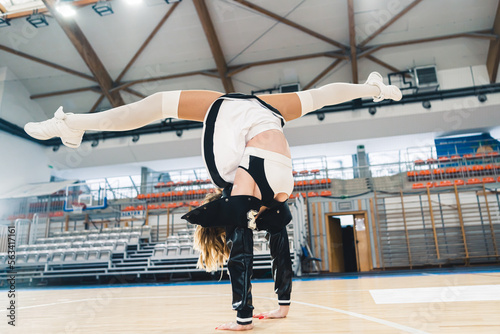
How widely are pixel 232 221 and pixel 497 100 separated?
11879mm

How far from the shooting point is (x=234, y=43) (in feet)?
35.2

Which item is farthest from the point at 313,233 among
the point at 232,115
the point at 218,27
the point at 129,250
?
the point at 232,115

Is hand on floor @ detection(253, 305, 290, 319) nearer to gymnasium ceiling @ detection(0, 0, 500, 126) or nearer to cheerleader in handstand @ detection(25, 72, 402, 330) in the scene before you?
cheerleader in handstand @ detection(25, 72, 402, 330)

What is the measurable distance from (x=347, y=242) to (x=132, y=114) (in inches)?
456

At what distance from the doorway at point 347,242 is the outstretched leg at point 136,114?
31.4 ft

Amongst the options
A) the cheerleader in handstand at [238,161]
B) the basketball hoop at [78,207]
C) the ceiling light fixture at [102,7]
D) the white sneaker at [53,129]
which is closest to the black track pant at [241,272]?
the cheerleader in handstand at [238,161]

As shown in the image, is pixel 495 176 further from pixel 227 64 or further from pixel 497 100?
pixel 227 64

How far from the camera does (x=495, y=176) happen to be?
10258mm

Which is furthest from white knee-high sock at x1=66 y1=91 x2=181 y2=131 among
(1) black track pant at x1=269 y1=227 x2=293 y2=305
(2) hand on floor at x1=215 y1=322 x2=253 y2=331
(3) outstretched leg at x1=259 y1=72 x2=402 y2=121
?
(2) hand on floor at x1=215 y1=322 x2=253 y2=331

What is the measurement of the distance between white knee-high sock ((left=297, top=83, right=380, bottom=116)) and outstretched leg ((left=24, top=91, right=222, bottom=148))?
0.41 metres

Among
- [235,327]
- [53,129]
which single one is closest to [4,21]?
[53,129]

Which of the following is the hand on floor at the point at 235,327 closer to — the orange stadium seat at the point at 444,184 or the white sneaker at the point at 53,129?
the white sneaker at the point at 53,129

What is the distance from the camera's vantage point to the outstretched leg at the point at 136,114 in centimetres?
149

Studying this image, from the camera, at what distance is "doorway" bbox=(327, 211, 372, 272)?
→ 34.2 feet
